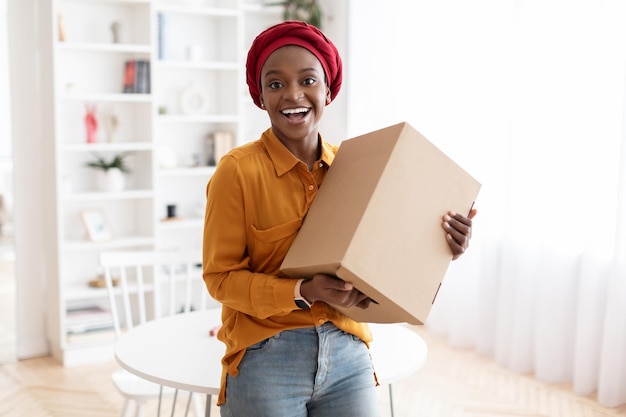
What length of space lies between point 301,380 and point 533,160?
2499mm

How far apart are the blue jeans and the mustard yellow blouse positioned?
23 mm

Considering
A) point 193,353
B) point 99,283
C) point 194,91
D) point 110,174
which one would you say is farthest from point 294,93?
point 194,91

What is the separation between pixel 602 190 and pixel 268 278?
7.64ft

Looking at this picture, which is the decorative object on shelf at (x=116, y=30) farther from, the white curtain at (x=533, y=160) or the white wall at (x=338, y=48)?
the white curtain at (x=533, y=160)

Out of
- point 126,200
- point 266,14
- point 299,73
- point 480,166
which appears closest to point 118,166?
point 126,200

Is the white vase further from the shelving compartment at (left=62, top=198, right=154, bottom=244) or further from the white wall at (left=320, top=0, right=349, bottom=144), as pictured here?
the white wall at (left=320, top=0, right=349, bottom=144)

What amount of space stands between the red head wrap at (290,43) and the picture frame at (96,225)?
8.97ft

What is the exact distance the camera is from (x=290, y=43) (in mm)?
1417

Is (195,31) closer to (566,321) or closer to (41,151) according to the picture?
(41,151)

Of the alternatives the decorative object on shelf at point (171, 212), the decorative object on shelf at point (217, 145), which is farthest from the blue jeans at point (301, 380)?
the decorative object on shelf at point (217, 145)

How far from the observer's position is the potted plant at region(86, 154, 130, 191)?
4.01m

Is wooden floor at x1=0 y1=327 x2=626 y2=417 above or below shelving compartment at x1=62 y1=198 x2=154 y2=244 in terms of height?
below

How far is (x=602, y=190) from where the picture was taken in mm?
3234

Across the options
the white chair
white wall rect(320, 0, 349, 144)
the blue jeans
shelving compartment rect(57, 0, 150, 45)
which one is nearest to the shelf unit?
shelving compartment rect(57, 0, 150, 45)
